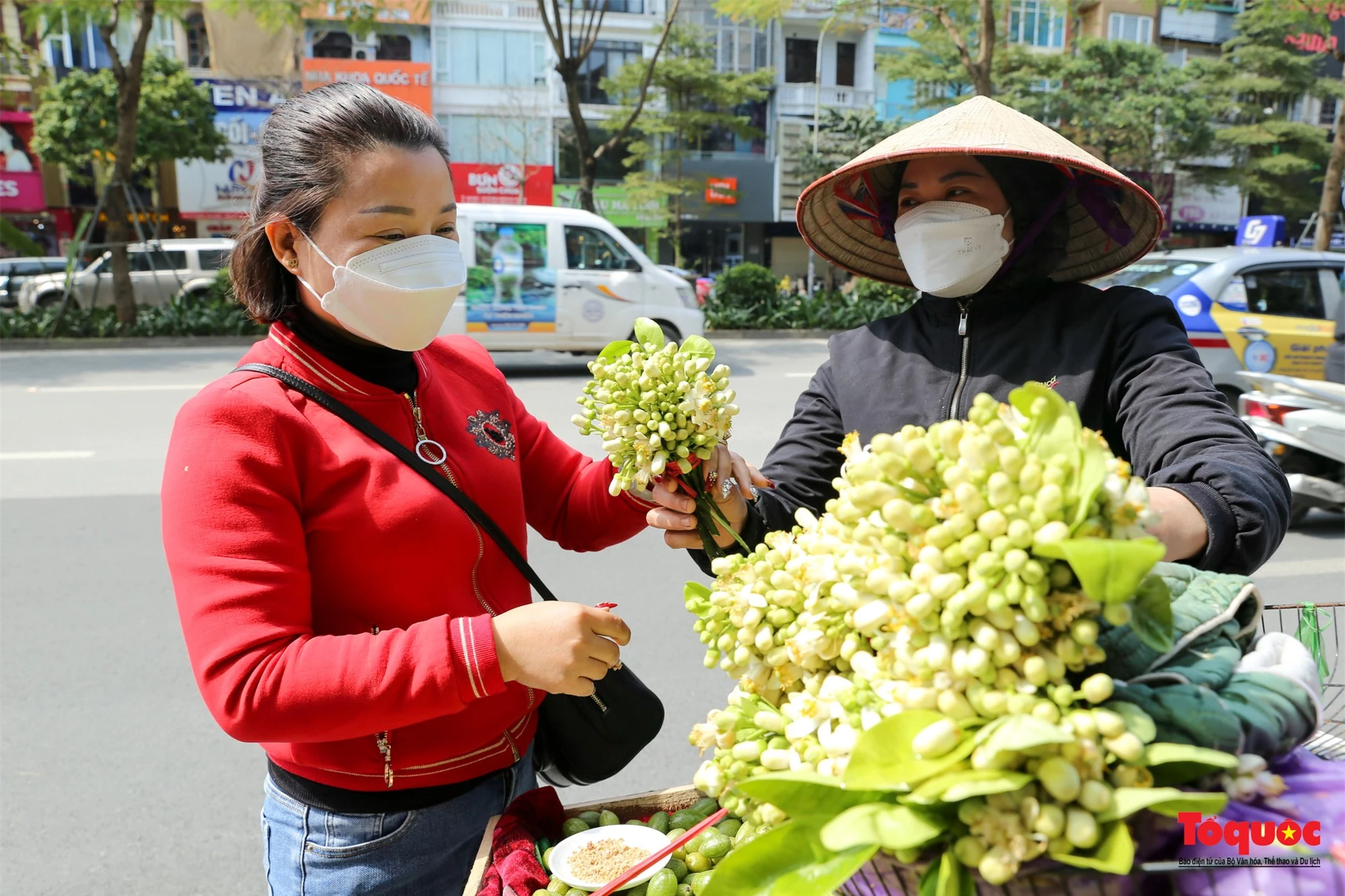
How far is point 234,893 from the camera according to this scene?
2.79 m

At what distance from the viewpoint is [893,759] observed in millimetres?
803

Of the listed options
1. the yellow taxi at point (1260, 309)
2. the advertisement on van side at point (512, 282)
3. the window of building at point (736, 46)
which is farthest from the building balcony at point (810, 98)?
the yellow taxi at point (1260, 309)

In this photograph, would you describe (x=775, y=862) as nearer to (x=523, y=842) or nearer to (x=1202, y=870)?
(x=1202, y=870)

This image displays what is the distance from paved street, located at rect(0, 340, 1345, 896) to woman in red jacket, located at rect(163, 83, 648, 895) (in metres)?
1.73

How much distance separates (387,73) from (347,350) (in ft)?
95.3

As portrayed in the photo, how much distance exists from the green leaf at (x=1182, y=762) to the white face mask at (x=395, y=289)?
44.1 inches

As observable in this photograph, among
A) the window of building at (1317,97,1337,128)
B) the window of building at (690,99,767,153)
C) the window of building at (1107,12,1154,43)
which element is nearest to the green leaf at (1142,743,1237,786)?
the window of building at (690,99,767,153)

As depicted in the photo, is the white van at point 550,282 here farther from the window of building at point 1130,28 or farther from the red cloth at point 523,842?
the window of building at point 1130,28

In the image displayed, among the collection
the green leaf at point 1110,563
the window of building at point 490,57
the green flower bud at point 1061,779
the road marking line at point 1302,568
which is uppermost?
the window of building at point 490,57

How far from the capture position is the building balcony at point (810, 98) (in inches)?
1195

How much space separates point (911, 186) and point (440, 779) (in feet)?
4.43

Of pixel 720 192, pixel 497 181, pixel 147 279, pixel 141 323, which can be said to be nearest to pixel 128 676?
pixel 141 323

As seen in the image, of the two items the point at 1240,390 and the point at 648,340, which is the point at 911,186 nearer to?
the point at 648,340

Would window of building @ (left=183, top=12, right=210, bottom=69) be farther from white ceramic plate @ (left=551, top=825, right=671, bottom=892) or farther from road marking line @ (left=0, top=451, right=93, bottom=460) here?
white ceramic plate @ (left=551, top=825, right=671, bottom=892)
